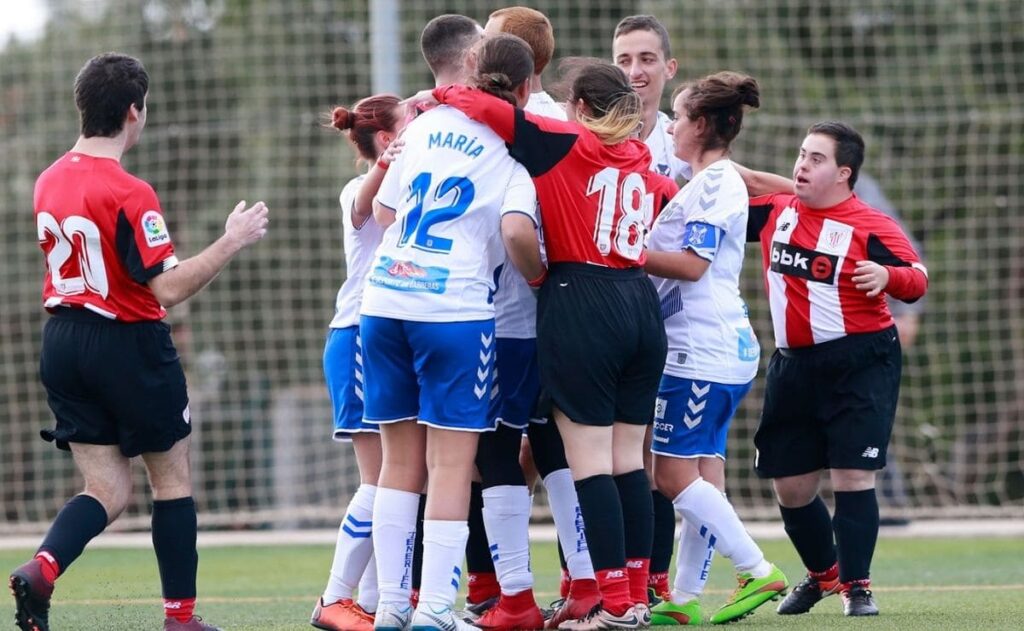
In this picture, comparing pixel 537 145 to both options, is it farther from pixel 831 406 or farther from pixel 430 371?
pixel 831 406

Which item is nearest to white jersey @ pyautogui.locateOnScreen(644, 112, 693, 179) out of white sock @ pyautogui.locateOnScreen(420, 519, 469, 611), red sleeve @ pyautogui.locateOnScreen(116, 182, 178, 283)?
white sock @ pyautogui.locateOnScreen(420, 519, 469, 611)

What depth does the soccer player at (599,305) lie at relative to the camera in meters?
4.38

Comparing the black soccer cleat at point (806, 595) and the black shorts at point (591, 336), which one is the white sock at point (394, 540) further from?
the black soccer cleat at point (806, 595)

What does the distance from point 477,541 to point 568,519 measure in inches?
13.9

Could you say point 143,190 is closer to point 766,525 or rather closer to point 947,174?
point 766,525

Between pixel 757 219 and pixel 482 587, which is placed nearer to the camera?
pixel 482 587

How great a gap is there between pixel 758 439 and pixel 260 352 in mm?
7199

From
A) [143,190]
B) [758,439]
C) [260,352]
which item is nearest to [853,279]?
[758,439]

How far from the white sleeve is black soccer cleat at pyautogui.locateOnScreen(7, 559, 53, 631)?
1.70 meters

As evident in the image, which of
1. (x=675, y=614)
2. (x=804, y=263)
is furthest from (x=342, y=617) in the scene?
(x=804, y=263)

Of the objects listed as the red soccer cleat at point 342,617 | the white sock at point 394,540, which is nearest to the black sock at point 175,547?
the red soccer cleat at point 342,617

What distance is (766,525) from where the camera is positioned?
1008 centimetres

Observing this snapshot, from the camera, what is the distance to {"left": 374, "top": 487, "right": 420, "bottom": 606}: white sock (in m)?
4.27

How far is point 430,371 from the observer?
4.27 m
